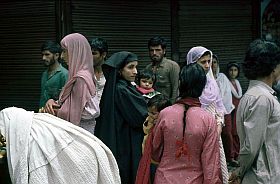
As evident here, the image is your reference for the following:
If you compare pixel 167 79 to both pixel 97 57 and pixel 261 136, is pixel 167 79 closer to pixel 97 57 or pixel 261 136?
pixel 97 57

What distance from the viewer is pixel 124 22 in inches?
323

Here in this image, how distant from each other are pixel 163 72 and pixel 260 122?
337 cm

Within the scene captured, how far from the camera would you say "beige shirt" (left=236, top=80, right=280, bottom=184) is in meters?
3.53

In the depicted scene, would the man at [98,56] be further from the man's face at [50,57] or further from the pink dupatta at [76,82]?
the pink dupatta at [76,82]

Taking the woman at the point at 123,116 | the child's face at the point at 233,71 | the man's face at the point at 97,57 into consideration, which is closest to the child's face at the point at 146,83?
the man's face at the point at 97,57

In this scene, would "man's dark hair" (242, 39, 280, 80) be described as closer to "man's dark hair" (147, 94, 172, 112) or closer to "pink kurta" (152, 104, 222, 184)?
"pink kurta" (152, 104, 222, 184)

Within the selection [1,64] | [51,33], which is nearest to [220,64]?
[51,33]

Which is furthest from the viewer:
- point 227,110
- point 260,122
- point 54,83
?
point 227,110

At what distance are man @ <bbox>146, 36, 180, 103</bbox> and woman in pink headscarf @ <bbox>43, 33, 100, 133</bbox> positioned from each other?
191 cm

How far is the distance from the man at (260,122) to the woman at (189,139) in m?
0.21

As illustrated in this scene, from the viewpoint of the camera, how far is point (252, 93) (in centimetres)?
362

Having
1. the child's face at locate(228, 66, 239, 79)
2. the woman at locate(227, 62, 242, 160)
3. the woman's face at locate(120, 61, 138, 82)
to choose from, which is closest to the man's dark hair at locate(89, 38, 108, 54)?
the woman's face at locate(120, 61, 138, 82)

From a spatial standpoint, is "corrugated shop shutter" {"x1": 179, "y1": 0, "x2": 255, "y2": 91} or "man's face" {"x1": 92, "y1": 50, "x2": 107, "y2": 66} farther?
"corrugated shop shutter" {"x1": 179, "y1": 0, "x2": 255, "y2": 91}

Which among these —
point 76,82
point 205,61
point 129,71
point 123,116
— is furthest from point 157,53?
point 76,82
